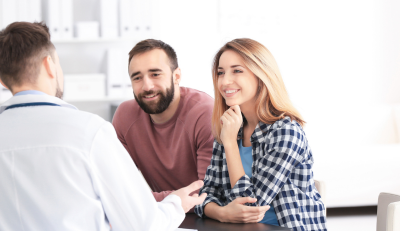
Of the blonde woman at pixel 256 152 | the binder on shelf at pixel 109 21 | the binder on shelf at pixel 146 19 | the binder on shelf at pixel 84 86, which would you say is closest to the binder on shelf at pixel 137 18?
the binder on shelf at pixel 146 19

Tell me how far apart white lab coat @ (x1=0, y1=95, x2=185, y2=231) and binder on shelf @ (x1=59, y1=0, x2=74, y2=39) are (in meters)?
2.41

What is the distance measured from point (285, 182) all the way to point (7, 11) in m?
2.51

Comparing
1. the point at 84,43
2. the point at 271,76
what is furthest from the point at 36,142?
the point at 84,43

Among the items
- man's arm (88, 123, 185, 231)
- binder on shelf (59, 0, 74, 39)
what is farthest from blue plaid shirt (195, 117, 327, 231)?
binder on shelf (59, 0, 74, 39)

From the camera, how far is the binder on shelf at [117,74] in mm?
3127

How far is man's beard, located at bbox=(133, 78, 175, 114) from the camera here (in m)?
1.87

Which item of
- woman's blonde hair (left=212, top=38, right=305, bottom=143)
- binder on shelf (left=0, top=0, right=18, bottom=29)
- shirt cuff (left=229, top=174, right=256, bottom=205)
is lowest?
shirt cuff (left=229, top=174, right=256, bottom=205)

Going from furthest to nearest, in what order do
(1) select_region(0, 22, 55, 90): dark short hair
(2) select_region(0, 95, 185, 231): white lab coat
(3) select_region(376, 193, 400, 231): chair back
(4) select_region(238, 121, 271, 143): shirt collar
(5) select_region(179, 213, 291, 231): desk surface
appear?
(4) select_region(238, 121, 271, 143): shirt collar → (3) select_region(376, 193, 400, 231): chair back → (5) select_region(179, 213, 291, 231): desk surface → (1) select_region(0, 22, 55, 90): dark short hair → (2) select_region(0, 95, 185, 231): white lab coat

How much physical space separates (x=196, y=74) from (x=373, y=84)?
1700 mm

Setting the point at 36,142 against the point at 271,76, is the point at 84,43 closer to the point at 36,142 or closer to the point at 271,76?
the point at 271,76

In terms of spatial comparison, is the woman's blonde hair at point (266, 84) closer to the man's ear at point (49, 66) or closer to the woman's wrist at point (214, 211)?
the woman's wrist at point (214, 211)

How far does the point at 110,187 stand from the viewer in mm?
827

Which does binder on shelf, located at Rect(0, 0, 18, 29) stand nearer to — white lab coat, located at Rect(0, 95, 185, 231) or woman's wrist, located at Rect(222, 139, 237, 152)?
woman's wrist, located at Rect(222, 139, 237, 152)

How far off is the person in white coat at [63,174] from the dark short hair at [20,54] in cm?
6
